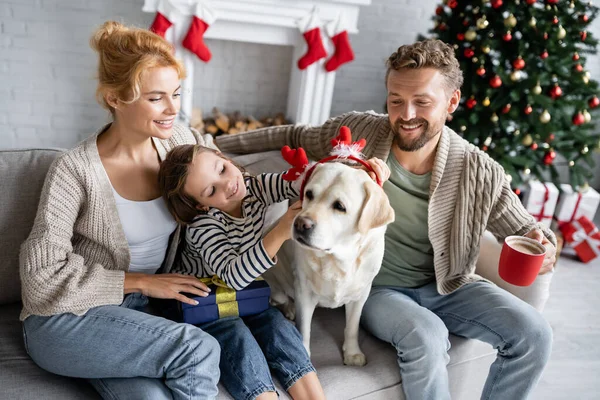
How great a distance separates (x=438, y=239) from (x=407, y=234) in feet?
0.35

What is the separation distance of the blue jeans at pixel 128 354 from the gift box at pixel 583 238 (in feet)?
9.31

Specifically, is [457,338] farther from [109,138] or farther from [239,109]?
[239,109]

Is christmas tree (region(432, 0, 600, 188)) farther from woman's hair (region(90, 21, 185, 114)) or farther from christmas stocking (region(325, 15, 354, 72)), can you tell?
woman's hair (region(90, 21, 185, 114))

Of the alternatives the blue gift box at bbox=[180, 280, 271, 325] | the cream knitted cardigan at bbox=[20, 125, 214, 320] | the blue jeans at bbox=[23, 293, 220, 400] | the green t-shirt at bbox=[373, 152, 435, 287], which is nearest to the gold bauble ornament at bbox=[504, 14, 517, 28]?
the green t-shirt at bbox=[373, 152, 435, 287]

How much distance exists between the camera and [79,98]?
12.3 feet

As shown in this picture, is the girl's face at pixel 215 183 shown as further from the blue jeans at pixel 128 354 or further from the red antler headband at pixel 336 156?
the blue jeans at pixel 128 354

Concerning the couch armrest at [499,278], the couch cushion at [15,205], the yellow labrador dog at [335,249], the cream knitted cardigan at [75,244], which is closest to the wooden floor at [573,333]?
the couch armrest at [499,278]

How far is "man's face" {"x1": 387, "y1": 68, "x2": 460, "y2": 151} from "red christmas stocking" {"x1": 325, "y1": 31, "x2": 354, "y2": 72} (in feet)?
6.45

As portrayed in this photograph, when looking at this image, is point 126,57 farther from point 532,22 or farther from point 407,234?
point 532,22

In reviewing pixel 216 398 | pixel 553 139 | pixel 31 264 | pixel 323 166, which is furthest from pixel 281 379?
pixel 553 139

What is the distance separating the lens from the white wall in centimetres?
348

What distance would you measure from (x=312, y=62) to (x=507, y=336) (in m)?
2.44

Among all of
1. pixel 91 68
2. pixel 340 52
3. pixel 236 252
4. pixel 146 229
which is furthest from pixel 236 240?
pixel 91 68

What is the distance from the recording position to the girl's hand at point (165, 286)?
1.49 m
